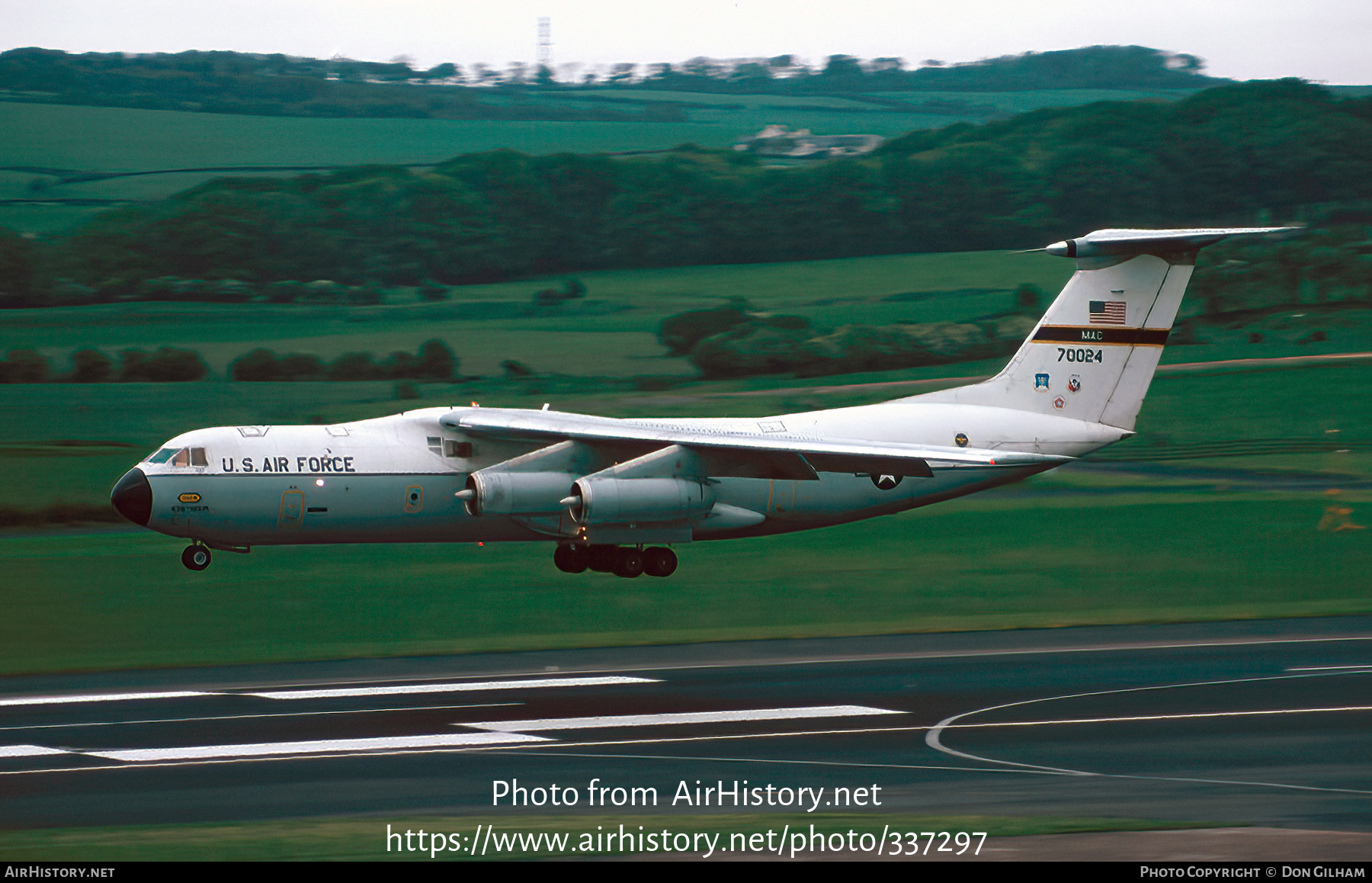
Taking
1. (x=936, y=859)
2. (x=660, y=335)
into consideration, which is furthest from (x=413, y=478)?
(x=660, y=335)

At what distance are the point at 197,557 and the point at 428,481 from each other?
4.65 metres

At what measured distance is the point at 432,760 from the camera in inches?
676

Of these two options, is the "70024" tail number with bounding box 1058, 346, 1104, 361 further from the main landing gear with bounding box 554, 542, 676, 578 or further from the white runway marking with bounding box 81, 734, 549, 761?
the white runway marking with bounding box 81, 734, 549, 761

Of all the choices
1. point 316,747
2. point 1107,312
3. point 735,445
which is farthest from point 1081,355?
point 316,747

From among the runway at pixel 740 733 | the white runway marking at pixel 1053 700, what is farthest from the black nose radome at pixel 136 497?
the white runway marking at pixel 1053 700

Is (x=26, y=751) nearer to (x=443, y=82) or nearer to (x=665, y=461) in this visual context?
(x=665, y=461)

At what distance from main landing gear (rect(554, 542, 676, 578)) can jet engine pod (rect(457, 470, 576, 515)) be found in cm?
236

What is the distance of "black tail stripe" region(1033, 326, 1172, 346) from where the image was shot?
107 ft

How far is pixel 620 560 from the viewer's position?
3108cm

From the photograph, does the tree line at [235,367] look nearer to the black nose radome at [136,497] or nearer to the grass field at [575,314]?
the grass field at [575,314]

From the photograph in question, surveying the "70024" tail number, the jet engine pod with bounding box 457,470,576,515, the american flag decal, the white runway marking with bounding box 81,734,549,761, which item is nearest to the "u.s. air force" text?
the jet engine pod with bounding box 457,470,576,515

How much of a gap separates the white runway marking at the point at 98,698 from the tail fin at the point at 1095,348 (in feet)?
54.6

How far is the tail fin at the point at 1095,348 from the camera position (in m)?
32.4
